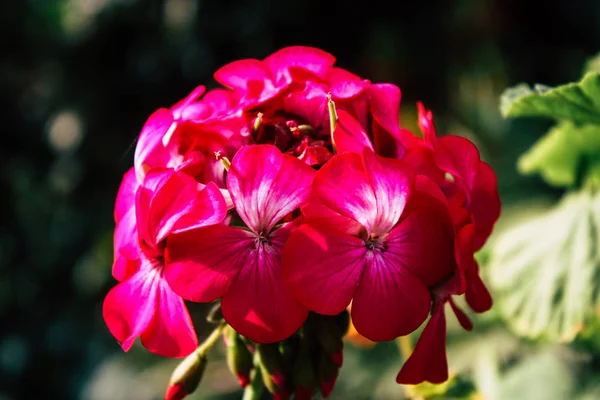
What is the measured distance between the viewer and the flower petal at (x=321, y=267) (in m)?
0.72

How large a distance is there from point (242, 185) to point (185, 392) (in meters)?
0.33

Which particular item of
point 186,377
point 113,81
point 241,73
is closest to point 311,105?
point 241,73

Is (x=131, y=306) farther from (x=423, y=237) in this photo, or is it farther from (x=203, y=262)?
(x=423, y=237)

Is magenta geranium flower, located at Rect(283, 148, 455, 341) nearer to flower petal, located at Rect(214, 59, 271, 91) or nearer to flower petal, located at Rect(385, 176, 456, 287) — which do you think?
flower petal, located at Rect(385, 176, 456, 287)

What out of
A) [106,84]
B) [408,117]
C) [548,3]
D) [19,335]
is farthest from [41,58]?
[548,3]

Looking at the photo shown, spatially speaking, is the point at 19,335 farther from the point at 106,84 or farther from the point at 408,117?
the point at 408,117

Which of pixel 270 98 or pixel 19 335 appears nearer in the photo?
pixel 270 98

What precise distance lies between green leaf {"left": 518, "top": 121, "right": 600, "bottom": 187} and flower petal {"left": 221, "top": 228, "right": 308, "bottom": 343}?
797 millimetres

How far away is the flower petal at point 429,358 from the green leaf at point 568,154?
0.65 meters

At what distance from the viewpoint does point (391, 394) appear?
1657 millimetres

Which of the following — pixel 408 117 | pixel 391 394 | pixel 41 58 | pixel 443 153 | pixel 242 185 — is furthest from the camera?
pixel 41 58

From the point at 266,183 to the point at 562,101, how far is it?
58 centimetres

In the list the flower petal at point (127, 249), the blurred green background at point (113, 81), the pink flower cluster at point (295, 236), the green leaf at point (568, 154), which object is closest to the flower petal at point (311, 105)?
the pink flower cluster at point (295, 236)

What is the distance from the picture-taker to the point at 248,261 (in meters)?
0.75
